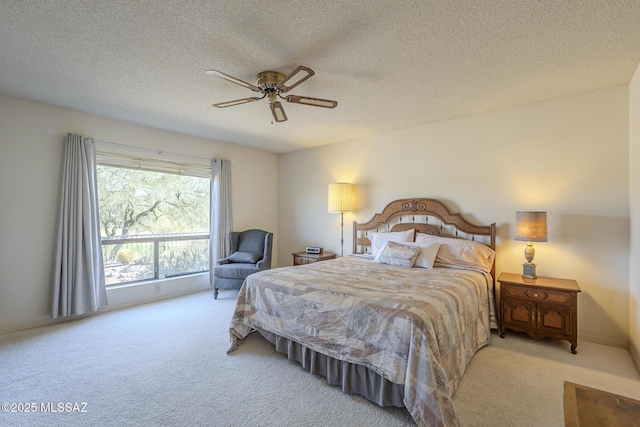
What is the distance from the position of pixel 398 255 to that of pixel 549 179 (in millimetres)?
1852

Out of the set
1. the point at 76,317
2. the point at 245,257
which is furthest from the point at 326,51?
the point at 76,317

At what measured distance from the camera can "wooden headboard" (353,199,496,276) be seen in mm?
3550

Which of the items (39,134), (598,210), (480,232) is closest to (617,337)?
(598,210)

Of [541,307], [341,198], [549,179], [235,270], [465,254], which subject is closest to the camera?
[541,307]

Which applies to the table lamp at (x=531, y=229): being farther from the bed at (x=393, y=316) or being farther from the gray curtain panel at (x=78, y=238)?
the gray curtain panel at (x=78, y=238)

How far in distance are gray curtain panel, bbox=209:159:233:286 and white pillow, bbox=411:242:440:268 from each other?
A: 10.6 feet

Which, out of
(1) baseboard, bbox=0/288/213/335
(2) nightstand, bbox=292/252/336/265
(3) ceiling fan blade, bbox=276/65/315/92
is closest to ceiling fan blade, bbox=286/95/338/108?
(3) ceiling fan blade, bbox=276/65/315/92

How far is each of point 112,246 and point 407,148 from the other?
4.47 meters

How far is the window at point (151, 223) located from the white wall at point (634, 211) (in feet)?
17.7

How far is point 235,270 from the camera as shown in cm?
423

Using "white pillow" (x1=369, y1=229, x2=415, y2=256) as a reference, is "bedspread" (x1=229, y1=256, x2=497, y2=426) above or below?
below

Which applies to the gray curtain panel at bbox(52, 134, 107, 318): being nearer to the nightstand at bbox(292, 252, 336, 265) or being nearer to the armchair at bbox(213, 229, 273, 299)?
the armchair at bbox(213, 229, 273, 299)

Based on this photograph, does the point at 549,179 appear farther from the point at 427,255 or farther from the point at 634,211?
the point at 427,255

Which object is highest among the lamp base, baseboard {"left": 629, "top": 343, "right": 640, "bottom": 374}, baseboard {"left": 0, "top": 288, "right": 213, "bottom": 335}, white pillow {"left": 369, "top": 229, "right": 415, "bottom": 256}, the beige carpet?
white pillow {"left": 369, "top": 229, "right": 415, "bottom": 256}
